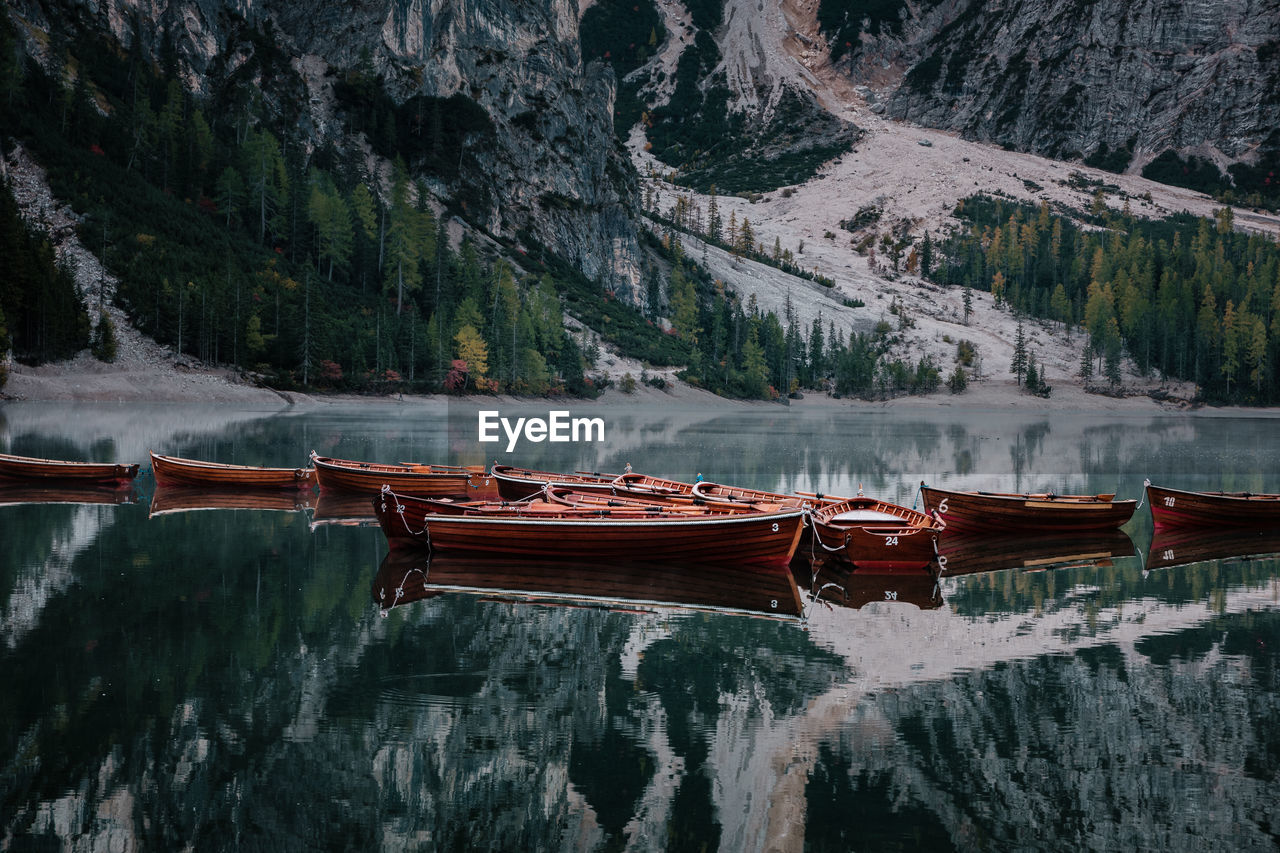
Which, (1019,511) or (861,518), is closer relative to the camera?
(861,518)

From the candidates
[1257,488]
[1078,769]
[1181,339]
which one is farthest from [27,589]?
[1181,339]

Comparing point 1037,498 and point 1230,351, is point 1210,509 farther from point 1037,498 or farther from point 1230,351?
point 1230,351

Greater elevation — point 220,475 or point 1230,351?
point 1230,351

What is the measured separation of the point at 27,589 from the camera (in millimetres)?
22375

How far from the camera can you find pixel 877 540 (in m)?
28.2

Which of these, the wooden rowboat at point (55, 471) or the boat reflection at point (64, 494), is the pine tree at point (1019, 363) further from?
the boat reflection at point (64, 494)

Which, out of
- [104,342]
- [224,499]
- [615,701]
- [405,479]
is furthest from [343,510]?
[104,342]

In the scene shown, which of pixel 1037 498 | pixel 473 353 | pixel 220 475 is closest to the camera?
pixel 1037 498

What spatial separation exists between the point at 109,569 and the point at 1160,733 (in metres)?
24.8

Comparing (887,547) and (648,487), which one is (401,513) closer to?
(648,487)

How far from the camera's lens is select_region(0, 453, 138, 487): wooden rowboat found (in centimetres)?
4138

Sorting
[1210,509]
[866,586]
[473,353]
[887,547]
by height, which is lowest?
[866,586]

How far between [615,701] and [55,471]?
36.4 meters

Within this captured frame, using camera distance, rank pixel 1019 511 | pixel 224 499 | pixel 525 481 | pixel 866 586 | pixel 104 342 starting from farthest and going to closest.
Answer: pixel 104 342 → pixel 224 499 → pixel 525 481 → pixel 1019 511 → pixel 866 586
